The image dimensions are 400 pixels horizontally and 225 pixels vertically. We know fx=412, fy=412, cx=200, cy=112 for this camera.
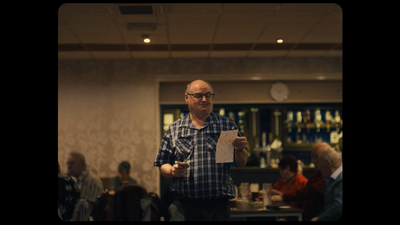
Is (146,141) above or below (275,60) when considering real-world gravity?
below

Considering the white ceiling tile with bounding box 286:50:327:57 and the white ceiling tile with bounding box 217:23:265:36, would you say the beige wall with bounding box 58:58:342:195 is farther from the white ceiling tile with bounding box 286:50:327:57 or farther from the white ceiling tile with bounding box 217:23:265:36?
the white ceiling tile with bounding box 217:23:265:36

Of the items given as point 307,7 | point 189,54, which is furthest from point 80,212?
point 189,54

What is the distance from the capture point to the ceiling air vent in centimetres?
436

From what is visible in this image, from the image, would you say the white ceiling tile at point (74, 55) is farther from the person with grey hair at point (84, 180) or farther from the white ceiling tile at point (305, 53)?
the white ceiling tile at point (305, 53)

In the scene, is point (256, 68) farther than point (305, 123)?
No

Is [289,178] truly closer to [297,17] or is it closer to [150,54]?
[297,17]

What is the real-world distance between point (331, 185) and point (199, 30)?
2802 millimetres

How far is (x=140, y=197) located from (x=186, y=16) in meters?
2.42

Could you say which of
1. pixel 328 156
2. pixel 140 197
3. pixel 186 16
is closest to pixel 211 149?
pixel 140 197

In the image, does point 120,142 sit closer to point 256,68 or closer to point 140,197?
point 256,68

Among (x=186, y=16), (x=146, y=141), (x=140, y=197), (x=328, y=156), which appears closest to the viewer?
(x=140, y=197)

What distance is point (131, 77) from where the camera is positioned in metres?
6.85

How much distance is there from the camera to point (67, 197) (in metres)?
3.28

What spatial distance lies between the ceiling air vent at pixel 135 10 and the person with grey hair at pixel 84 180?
1603 millimetres
